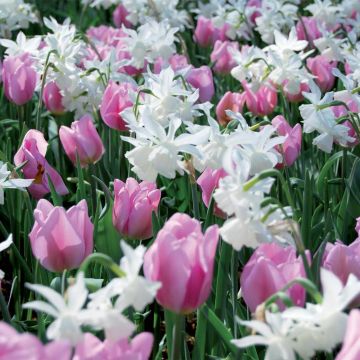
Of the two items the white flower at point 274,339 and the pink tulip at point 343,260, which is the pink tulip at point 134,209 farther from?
the white flower at point 274,339

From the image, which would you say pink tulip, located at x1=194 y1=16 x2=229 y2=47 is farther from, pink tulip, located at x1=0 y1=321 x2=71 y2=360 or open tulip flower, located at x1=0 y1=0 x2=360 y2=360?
pink tulip, located at x1=0 y1=321 x2=71 y2=360

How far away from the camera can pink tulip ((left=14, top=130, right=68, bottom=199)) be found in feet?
6.97

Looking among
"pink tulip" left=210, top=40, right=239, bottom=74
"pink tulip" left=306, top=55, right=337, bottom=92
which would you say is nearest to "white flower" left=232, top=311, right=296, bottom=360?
"pink tulip" left=306, top=55, right=337, bottom=92

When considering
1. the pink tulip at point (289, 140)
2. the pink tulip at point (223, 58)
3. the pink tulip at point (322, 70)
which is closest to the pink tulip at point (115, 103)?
the pink tulip at point (289, 140)

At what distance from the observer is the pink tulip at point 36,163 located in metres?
2.12

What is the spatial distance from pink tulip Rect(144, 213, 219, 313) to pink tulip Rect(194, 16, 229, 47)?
10.3 feet

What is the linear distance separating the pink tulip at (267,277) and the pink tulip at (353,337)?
0.26 m

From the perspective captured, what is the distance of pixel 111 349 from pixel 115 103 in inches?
57.9

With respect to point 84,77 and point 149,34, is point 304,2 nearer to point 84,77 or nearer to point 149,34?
point 149,34

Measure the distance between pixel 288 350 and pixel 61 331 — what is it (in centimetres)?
28

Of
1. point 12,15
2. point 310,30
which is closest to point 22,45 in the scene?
point 12,15

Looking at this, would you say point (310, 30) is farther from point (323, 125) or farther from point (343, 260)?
point (343, 260)

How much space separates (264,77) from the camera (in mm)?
2779

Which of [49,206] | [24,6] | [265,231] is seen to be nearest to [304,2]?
[24,6]
